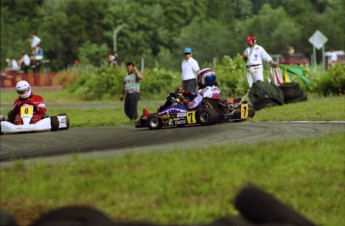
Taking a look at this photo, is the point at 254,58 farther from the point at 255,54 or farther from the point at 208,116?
the point at 208,116

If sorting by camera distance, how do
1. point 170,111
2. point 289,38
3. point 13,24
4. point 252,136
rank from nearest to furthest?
1. point 252,136
2. point 170,111
3. point 289,38
4. point 13,24

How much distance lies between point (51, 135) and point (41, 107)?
91.3 inches

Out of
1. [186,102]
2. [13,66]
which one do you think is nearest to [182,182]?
[186,102]

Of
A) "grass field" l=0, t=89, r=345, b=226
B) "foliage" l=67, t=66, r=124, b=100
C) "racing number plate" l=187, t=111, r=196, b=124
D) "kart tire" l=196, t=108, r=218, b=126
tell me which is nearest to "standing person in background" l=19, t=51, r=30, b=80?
"foliage" l=67, t=66, r=124, b=100

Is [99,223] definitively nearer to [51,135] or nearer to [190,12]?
[51,135]

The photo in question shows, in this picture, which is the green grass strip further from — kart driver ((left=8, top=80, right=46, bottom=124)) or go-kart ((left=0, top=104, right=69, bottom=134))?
kart driver ((left=8, top=80, right=46, bottom=124))

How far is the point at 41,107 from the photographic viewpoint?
17.4 metres

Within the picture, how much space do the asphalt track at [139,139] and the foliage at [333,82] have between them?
39.4 ft

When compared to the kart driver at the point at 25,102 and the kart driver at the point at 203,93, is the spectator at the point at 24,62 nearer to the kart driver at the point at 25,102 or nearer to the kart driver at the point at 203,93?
the kart driver at the point at 25,102

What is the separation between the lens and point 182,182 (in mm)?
8078

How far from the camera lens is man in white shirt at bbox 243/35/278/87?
71.7 ft

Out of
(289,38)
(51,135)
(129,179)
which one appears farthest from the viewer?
(289,38)

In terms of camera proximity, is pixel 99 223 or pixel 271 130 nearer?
pixel 99 223

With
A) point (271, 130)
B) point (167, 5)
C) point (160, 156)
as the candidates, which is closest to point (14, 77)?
point (271, 130)
